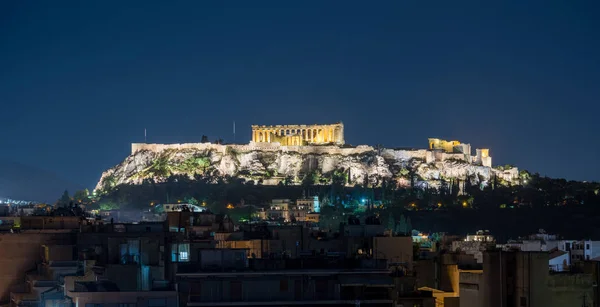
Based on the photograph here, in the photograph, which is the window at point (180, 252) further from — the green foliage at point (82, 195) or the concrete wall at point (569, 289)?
the green foliage at point (82, 195)

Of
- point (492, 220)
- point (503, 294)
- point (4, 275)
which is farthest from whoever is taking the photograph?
point (492, 220)

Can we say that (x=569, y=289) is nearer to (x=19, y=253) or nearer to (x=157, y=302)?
(x=157, y=302)

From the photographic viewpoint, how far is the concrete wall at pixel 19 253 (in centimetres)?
3938

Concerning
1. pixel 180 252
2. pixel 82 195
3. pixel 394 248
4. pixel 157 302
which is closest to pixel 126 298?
pixel 157 302

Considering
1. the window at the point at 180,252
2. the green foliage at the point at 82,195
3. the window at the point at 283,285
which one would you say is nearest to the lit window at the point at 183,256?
the window at the point at 180,252

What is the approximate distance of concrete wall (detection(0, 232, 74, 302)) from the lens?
39.4 m

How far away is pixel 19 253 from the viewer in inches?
1585

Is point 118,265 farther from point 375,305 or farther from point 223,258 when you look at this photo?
point 375,305

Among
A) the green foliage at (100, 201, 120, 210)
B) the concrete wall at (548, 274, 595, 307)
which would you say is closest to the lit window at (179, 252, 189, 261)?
the concrete wall at (548, 274, 595, 307)

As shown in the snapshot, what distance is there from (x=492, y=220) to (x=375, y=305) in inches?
5257

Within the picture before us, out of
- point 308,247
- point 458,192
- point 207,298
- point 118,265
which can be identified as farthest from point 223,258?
point 458,192

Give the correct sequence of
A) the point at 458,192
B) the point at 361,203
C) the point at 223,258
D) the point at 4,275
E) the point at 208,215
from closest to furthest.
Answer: the point at 223,258
the point at 4,275
the point at 208,215
the point at 361,203
the point at 458,192

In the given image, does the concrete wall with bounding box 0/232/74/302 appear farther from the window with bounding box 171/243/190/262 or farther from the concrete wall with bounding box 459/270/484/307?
the concrete wall with bounding box 459/270/484/307

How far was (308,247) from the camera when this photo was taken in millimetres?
40469
